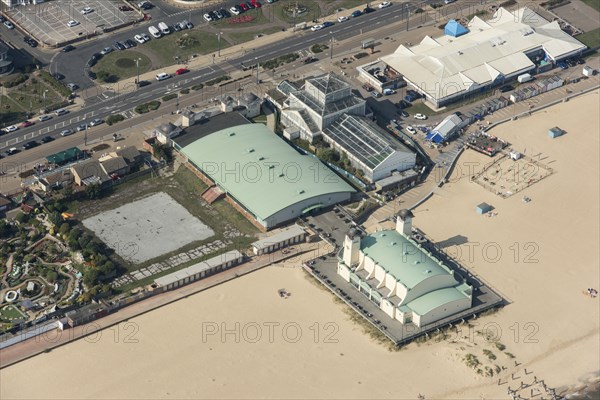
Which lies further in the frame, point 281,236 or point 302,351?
point 281,236

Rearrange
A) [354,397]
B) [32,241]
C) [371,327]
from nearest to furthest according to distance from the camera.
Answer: [354,397]
[371,327]
[32,241]

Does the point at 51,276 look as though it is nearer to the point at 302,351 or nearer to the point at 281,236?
the point at 281,236

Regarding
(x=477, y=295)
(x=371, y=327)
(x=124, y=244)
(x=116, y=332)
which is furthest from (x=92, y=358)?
(x=477, y=295)

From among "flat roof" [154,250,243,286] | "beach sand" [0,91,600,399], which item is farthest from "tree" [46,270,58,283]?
"flat roof" [154,250,243,286]

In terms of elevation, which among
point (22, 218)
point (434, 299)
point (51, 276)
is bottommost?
point (22, 218)

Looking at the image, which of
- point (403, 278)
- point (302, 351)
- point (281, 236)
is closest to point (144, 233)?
point (281, 236)

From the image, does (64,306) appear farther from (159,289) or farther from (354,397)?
(354,397)

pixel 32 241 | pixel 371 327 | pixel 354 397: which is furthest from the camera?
pixel 32 241
